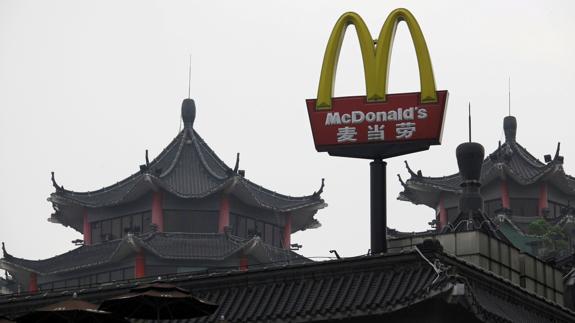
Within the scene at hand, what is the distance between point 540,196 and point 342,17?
46690 mm

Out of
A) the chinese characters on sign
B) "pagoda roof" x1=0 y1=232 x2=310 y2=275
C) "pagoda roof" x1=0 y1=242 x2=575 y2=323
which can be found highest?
"pagoda roof" x1=0 y1=232 x2=310 y2=275

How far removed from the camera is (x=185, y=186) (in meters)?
86.9

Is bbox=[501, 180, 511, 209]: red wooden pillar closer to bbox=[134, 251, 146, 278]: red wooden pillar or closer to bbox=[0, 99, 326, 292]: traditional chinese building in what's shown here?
bbox=[0, 99, 326, 292]: traditional chinese building

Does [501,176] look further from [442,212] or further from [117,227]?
[117,227]

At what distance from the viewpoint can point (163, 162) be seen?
89438 millimetres

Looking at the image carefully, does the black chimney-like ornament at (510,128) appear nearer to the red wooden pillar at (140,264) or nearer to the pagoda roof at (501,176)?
the pagoda roof at (501,176)

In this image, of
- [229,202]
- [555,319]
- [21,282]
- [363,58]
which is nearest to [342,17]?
[363,58]

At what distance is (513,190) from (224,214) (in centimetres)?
2070

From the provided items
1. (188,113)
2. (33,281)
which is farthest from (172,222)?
(188,113)

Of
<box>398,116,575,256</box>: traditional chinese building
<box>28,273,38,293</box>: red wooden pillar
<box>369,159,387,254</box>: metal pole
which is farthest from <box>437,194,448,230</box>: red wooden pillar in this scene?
<box>369,159,387,254</box>: metal pole

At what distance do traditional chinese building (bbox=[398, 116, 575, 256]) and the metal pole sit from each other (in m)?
44.2

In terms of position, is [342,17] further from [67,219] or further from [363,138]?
[67,219]

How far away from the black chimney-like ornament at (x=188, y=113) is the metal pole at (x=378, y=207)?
4402cm

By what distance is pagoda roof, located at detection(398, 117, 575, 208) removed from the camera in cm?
9475
